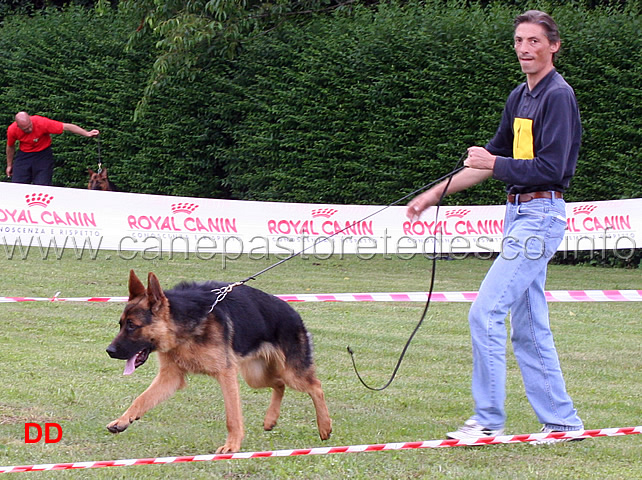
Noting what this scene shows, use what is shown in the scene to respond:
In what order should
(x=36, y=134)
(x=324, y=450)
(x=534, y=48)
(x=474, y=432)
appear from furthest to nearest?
(x=36, y=134) < (x=474, y=432) < (x=534, y=48) < (x=324, y=450)

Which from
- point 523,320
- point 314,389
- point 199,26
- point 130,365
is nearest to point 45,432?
point 130,365

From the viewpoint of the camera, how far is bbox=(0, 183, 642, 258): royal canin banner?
550 inches

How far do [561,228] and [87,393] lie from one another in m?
3.33

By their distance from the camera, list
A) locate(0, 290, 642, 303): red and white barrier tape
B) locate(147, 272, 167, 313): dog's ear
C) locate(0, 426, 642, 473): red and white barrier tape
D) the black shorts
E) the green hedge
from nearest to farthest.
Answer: locate(0, 426, 642, 473): red and white barrier tape
locate(147, 272, 167, 313): dog's ear
locate(0, 290, 642, 303): red and white barrier tape
the green hedge
the black shorts

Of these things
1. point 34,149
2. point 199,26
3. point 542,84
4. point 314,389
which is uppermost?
point 199,26

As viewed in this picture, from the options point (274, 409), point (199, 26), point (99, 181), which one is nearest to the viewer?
point (274, 409)

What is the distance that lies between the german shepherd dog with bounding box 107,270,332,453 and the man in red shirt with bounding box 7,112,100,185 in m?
11.7

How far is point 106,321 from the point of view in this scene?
8891 mm

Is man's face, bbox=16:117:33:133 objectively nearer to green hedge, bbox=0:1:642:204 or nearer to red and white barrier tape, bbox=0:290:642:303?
green hedge, bbox=0:1:642:204

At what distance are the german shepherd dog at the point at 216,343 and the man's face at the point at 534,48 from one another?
1.98 metres

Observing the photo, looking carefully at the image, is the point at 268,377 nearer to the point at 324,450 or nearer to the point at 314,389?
the point at 314,389

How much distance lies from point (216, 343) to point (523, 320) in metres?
1.70

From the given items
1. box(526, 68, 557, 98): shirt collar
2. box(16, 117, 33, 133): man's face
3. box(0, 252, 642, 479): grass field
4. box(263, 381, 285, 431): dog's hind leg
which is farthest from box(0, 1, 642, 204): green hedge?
box(263, 381, 285, 431): dog's hind leg

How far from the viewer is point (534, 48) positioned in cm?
476
